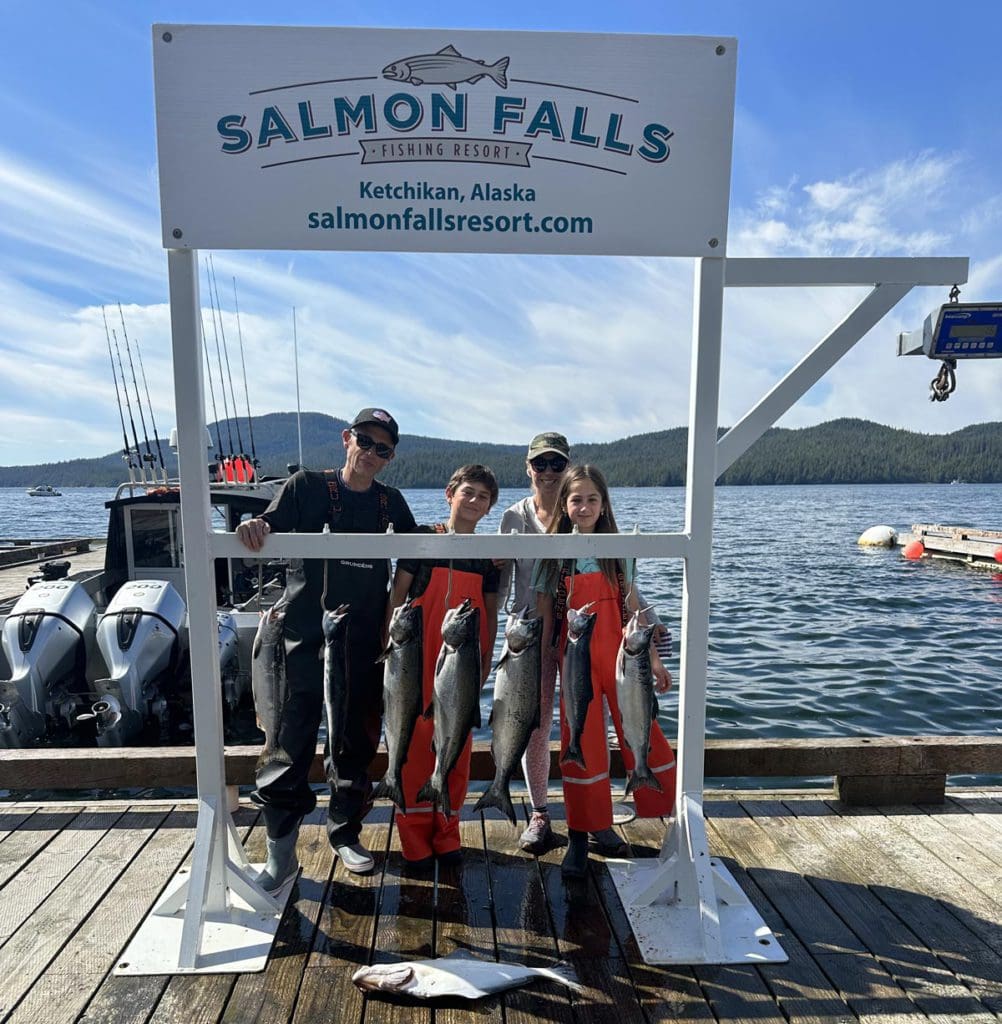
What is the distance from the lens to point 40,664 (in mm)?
7004

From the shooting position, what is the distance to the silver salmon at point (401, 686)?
3.03m

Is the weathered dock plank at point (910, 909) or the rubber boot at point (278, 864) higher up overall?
the rubber boot at point (278, 864)

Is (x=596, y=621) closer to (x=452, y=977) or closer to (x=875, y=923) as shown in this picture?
(x=452, y=977)

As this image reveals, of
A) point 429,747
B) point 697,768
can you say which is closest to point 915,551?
point 697,768

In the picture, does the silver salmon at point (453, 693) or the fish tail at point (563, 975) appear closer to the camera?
the fish tail at point (563, 975)

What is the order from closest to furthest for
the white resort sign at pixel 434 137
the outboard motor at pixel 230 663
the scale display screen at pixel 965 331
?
the white resort sign at pixel 434 137, the scale display screen at pixel 965 331, the outboard motor at pixel 230 663

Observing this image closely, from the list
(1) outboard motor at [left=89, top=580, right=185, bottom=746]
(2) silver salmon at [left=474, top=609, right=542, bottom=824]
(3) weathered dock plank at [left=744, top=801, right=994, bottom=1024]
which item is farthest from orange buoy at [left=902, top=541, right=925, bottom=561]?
(2) silver salmon at [left=474, top=609, right=542, bottom=824]

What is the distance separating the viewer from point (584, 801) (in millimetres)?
3309

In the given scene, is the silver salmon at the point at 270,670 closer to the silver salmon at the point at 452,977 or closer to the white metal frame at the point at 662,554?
the white metal frame at the point at 662,554

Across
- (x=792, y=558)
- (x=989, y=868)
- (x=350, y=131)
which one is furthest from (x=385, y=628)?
(x=792, y=558)

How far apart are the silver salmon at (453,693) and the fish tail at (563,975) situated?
74cm

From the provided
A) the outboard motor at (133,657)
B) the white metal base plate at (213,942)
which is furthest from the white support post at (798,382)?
the outboard motor at (133,657)

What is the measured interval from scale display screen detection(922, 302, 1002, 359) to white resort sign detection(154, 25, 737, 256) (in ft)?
4.03

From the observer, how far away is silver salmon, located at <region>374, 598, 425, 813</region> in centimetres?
303
